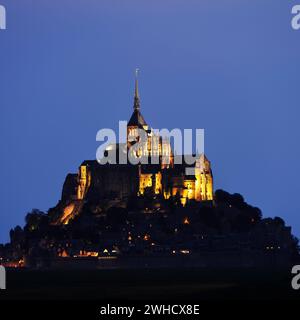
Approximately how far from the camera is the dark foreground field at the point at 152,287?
128m

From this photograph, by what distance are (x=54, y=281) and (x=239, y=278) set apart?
2150cm

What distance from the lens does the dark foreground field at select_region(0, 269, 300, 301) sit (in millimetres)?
128375

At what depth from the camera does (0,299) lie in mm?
123125

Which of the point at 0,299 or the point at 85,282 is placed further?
the point at 85,282

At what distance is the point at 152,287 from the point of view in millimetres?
149375

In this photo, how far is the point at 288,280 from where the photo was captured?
160875 mm
